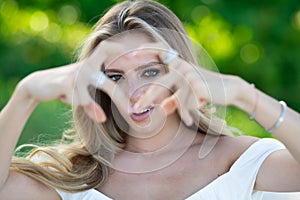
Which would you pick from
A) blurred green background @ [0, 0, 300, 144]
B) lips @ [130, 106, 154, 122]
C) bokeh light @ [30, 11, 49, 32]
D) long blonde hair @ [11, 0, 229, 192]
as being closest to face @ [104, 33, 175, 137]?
lips @ [130, 106, 154, 122]

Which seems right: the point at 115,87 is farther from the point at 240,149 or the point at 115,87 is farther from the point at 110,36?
the point at 240,149

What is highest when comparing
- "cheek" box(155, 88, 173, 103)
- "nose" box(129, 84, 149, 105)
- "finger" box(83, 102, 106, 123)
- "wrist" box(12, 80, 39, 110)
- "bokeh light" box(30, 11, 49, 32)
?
"cheek" box(155, 88, 173, 103)

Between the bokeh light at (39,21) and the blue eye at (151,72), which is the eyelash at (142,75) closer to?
the blue eye at (151,72)

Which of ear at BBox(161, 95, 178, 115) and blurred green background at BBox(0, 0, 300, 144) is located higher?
ear at BBox(161, 95, 178, 115)

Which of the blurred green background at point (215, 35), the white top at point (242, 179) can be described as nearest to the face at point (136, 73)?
the white top at point (242, 179)

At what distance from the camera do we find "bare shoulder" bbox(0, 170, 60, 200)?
2.07 m

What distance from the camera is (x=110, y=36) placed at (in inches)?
79.8

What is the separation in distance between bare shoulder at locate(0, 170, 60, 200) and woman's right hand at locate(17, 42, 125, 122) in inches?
16.6

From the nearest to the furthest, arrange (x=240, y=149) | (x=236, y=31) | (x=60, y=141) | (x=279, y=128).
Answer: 1. (x=279, y=128)
2. (x=240, y=149)
3. (x=60, y=141)
4. (x=236, y=31)

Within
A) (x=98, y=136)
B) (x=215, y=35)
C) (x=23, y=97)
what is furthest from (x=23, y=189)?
(x=215, y=35)

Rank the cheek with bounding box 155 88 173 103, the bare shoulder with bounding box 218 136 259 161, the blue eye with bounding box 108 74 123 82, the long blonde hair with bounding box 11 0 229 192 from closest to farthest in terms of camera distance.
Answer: the cheek with bounding box 155 88 173 103
the blue eye with bounding box 108 74 123 82
the long blonde hair with bounding box 11 0 229 192
the bare shoulder with bounding box 218 136 259 161

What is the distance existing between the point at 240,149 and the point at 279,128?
0.35 metres

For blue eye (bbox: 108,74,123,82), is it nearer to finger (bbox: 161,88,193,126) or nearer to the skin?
the skin

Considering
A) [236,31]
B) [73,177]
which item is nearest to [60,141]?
[73,177]
